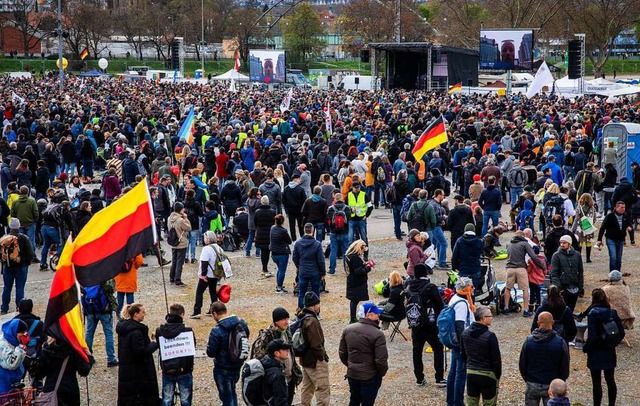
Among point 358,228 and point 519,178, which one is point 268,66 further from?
point 358,228

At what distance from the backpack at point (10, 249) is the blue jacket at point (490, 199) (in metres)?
8.52

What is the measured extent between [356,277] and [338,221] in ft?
11.0

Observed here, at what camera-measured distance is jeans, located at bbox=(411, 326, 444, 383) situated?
11.4 metres

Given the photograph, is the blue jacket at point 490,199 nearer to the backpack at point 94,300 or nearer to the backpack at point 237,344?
the backpack at point 94,300

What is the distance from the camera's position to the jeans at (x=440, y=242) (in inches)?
678

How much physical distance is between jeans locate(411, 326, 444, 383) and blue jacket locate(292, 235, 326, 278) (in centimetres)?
281

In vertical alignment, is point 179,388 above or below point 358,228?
below

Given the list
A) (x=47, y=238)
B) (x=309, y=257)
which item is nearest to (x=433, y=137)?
(x=309, y=257)

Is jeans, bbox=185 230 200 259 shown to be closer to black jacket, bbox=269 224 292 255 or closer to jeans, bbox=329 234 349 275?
jeans, bbox=329 234 349 275

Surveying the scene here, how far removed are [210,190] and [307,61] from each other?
269 feet

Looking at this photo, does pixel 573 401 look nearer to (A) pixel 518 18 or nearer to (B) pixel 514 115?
(B) pixel 514 115

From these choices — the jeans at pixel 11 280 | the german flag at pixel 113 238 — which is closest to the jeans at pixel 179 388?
the german flag at pixel 113 238

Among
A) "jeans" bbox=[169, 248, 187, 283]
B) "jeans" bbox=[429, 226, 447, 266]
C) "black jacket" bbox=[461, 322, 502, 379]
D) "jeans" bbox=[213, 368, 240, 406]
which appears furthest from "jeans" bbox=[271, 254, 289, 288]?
"black jacket" bbox=[461, 322, 502, 379]

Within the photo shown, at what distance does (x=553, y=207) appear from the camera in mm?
17172
